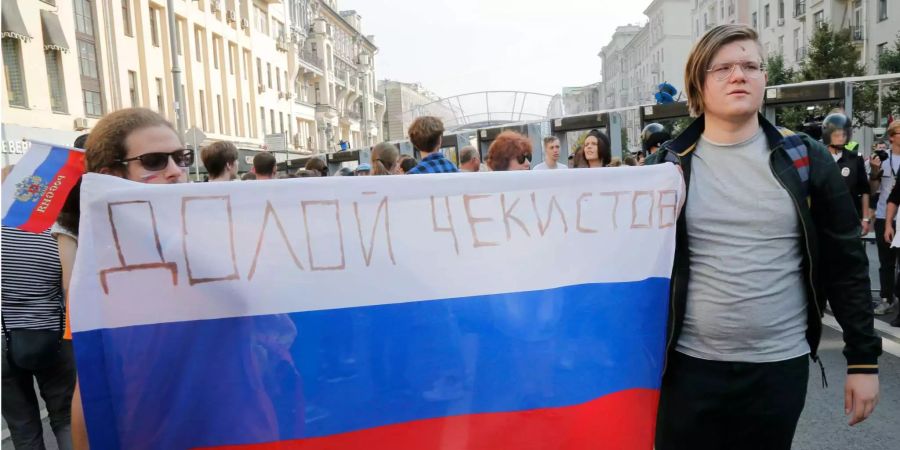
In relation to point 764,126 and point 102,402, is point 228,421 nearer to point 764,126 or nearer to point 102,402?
point 102,402

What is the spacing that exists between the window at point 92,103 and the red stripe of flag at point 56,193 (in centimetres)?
2245

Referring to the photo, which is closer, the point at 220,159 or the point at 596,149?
the point at 220,159

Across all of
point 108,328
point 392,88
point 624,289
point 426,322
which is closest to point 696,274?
point 624,289

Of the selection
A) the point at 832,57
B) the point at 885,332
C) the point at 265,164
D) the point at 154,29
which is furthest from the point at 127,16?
the point at 832,57

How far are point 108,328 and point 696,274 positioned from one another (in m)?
1.81

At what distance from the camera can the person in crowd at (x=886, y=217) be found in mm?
6617

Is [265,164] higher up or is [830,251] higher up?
[265,164]

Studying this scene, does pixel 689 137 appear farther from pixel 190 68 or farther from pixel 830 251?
pixel 190 68

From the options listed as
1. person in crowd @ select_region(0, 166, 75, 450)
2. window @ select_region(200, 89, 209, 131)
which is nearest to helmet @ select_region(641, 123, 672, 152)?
person in crowd @ select_region(0, 166, 75, 450)

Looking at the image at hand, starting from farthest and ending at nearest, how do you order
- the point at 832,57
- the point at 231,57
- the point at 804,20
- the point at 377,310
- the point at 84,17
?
1. the point at 804,20
2. the point at 231,57
3. the point at 832,57
4. the point at 84,17
5. the point at 377,310

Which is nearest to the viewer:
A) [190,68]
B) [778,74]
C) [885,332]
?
[885,332]

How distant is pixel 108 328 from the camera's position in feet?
6.34

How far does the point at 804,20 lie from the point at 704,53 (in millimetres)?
45259

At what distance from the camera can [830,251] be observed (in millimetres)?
2119
